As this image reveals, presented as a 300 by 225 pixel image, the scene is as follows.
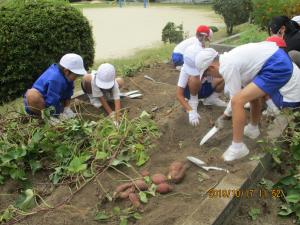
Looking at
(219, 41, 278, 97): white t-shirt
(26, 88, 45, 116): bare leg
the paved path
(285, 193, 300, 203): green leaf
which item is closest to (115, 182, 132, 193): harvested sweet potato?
(219, 41, 278, 97): white t-shirt

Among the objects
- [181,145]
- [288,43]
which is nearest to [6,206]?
[181,145]

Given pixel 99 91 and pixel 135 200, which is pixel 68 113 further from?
pixel 135 200

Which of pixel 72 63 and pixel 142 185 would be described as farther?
pixel 72 63

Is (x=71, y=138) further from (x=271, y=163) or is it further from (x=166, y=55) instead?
(x=166, y=55)

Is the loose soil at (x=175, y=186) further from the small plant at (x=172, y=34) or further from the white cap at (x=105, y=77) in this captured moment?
the small plant at (x=172, y=34)

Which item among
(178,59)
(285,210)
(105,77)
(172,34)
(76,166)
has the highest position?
(105,77)

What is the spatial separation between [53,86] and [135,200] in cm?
196

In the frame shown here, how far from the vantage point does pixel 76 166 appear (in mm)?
3488

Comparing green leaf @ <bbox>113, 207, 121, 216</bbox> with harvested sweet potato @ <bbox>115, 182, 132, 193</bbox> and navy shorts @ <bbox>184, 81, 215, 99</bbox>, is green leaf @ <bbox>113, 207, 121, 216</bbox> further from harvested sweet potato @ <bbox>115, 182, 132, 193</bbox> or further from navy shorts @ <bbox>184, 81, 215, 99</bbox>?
navy shorts @ <bbox>184, 81, 215, 99</bbox>

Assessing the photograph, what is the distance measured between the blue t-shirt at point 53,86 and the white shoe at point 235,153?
2021 millimetres

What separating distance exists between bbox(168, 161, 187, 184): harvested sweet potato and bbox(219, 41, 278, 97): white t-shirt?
0.71 m

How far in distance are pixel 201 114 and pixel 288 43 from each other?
5.70 feet

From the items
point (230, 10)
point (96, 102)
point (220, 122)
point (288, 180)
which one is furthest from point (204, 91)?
point (230, 10)

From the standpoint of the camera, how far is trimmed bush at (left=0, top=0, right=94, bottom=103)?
20.1ft
